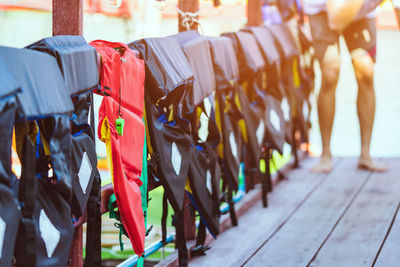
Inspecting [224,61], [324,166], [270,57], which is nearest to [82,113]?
[224,61]

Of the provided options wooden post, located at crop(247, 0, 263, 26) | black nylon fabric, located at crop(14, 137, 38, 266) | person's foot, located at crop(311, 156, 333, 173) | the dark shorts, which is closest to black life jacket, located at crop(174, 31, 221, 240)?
black nylon fabric, located at crop(14, 137, 38, 266)

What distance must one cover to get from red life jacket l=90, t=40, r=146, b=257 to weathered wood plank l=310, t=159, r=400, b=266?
0.88 meters

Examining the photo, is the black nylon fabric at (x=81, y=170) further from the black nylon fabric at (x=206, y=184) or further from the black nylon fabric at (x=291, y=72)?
the black nylon fabric at (x=291, y=72)

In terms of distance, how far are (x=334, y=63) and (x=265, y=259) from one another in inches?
71.2

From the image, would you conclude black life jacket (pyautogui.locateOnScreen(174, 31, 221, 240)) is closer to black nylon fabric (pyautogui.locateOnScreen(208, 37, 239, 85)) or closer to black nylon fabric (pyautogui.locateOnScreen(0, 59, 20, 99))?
black nylon fabric (pyautogui.locateOnScreen(208, 37, 239, 85))

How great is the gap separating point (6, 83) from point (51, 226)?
1.15ft

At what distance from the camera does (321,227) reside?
301 cm

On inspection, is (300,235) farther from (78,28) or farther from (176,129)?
(78,28)

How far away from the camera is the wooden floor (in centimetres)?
258

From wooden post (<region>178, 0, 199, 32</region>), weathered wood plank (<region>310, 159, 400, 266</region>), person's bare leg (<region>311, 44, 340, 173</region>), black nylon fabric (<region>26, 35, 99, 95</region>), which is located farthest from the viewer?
person's bare leg (<region>311, 44, 340, 173</region>)

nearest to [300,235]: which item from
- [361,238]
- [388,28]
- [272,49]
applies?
[361,238]

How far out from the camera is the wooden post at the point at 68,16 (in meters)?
1.94

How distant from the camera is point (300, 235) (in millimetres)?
2906

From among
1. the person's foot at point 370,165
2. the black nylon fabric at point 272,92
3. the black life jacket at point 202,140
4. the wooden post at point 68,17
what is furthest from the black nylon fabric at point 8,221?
the person's foot at point 370,165
